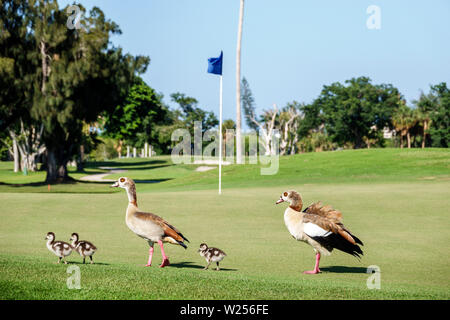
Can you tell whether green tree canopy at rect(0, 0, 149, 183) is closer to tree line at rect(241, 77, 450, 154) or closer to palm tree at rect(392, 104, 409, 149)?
tree line at rect(241, 77, 450, 154)

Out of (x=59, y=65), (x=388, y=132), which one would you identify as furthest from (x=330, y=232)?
(x=388, y=132)

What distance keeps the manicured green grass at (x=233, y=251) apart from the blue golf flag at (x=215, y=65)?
1046cm

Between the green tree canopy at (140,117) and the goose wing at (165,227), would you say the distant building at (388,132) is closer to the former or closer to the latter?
the green tree canopy at (140,117)

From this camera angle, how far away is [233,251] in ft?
44.4

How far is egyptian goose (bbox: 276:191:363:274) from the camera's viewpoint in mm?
10141

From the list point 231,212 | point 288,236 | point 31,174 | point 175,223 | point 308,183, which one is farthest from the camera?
point 31,174

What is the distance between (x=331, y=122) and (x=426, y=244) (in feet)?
353

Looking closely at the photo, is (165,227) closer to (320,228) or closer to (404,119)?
(320,228)

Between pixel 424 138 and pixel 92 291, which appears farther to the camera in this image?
pixel 424 138

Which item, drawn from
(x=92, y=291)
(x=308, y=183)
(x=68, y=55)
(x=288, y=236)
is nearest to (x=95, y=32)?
(x=68, y=55)

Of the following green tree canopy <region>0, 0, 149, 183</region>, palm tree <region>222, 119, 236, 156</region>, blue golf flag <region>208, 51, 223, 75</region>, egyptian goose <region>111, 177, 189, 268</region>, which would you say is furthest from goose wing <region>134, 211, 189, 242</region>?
palm tree <region>222, 119, 236, 156</region>

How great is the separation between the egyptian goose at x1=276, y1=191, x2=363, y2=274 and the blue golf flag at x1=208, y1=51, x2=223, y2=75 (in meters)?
26.5

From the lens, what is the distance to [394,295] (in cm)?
852

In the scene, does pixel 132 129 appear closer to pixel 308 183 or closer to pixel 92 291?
pixel 308 183
